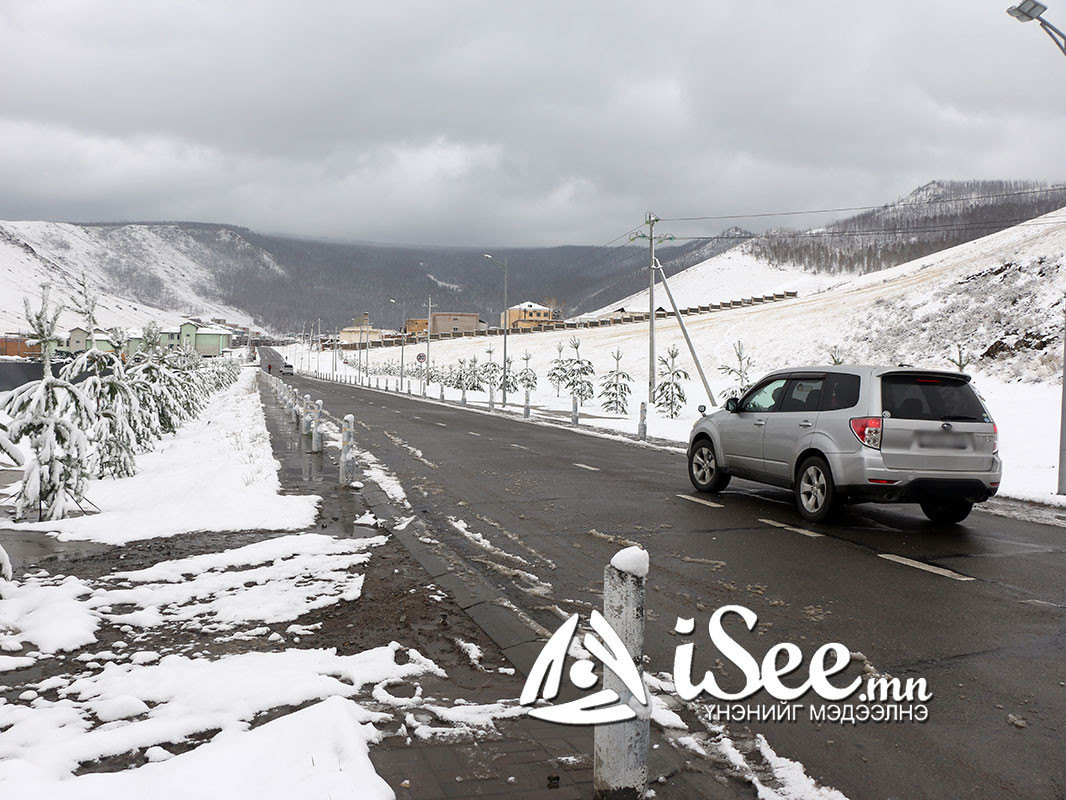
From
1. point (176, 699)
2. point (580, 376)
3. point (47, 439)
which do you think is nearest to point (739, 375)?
point (580, 376)

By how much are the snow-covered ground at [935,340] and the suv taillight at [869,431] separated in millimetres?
4974

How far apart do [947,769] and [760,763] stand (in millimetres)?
833

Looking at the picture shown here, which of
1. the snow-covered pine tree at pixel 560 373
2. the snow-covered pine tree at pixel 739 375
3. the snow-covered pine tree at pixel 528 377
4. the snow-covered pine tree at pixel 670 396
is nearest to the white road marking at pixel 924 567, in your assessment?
the snow-covered pine tree at pixel 739 375

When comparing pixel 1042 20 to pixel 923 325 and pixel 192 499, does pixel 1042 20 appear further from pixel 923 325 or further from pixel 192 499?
pixel 923 325

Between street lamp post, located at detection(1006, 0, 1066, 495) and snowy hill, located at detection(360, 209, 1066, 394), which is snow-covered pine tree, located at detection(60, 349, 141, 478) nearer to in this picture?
street lamp post, located at detection(1006, 0, 1066, 495)

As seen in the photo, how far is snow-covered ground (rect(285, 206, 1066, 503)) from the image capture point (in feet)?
89.4

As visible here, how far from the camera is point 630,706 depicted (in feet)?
10.5

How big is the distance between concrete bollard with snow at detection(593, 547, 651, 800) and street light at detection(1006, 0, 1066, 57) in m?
13.6

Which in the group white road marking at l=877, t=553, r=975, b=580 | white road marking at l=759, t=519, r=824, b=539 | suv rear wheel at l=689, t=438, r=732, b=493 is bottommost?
white road marking at l=759, t=519, r=824, b=539

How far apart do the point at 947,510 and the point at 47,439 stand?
35.4 ft

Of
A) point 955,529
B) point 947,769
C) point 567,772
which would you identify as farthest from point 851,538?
point 567,772

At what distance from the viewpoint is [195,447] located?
719 inches

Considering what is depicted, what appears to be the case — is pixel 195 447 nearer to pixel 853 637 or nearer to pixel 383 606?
pixel 383 606

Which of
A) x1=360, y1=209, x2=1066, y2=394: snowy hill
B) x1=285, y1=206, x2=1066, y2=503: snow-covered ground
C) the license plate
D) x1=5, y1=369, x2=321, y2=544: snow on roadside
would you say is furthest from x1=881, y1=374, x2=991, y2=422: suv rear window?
x1=360, y1=209, x2=1066, y2=394: snowy hill
